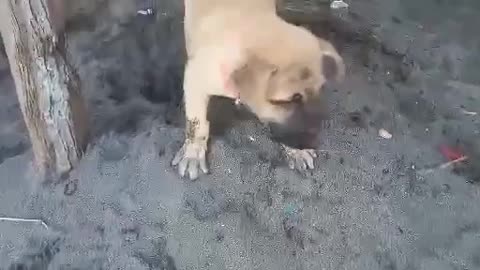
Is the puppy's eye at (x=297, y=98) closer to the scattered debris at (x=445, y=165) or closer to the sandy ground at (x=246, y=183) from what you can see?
the sandy ground at (x=246, y=183)

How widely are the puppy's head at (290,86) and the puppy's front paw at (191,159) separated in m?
0.20

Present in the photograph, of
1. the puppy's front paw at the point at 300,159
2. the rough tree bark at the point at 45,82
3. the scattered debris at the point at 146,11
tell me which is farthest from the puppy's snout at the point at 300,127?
the scattered debris at the point at 146,11

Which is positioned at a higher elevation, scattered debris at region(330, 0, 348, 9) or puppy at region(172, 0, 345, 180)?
puppy at region(172, 0, 345, 180)

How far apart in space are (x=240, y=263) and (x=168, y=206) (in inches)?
9.0

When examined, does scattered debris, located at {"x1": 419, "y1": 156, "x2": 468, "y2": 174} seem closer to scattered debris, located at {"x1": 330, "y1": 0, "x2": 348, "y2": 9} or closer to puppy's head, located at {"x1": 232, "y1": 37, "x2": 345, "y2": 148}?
puppy's head, located at {"x1": 232, "y1": 37, "x2": 345, "y2": 148}

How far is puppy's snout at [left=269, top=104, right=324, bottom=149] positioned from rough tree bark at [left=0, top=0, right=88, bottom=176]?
47 cm

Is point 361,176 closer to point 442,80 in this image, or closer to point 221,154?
point 221,154

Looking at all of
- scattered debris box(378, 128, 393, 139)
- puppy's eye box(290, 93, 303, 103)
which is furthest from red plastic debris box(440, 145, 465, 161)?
puppy's eye box(290, 93, 303, 103)

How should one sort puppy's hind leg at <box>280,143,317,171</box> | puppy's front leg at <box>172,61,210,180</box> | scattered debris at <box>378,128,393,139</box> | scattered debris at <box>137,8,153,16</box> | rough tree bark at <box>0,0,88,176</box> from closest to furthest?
rough tree bark at <box>0,0,88,176</box> → puppy's front leg at <box>172,61,210,180</box> → puppy's hind leg at <box>280,143,317,171</box> → scattered debris at <box>378,128,393,139</box> → scattered debris at <box>137,8,153,16</box>

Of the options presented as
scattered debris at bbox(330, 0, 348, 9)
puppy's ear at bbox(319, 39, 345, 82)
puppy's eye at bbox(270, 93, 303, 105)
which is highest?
puppy's ear at bbox(319, 39, 345, 82)

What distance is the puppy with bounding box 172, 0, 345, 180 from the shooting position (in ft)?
5.04

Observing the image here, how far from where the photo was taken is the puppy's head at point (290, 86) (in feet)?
5.02

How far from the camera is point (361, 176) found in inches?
69.1

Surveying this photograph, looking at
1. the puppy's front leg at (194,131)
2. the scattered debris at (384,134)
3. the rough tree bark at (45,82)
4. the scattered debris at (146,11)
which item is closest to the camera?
the rough tree bark at (45,82)
